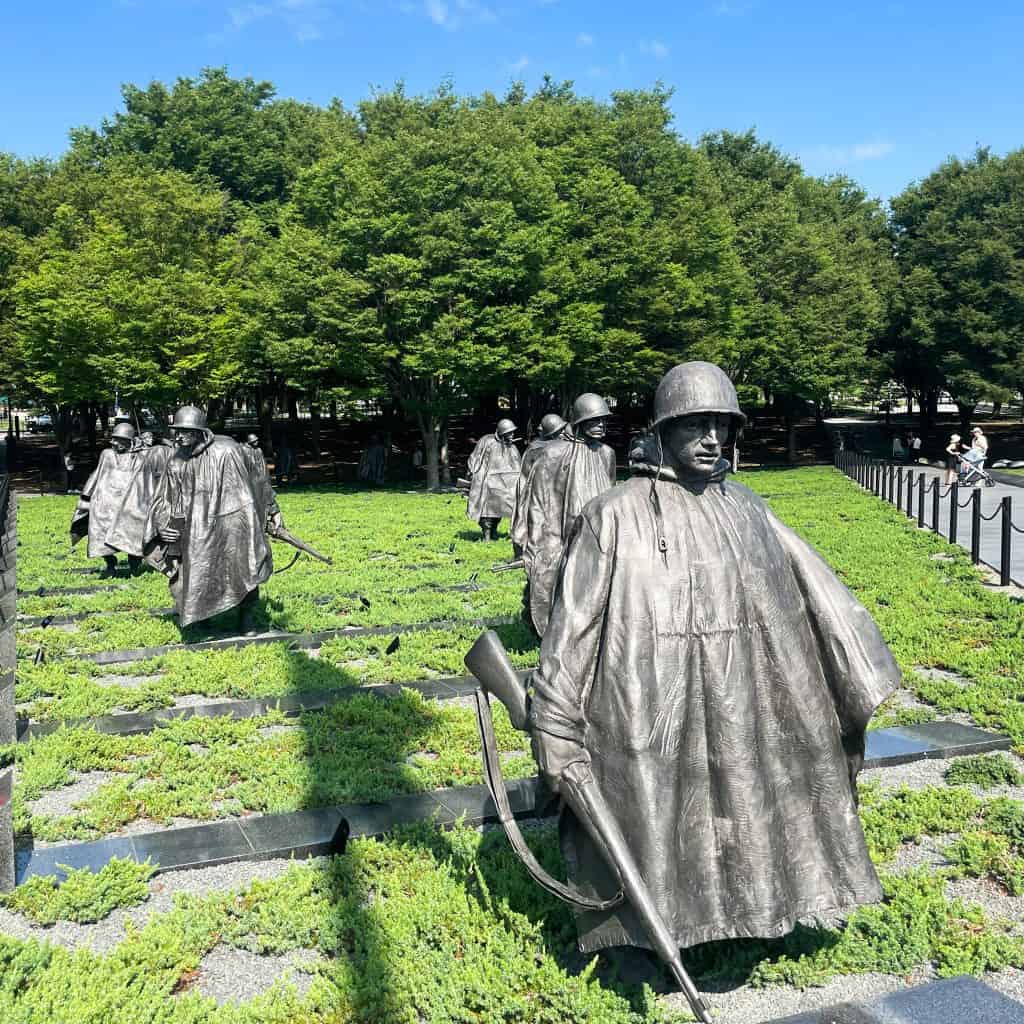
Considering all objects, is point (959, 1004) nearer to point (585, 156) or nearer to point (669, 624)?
point (669, 624)

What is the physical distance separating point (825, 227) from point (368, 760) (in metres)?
41.5

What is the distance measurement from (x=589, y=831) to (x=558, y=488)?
5.70 meters

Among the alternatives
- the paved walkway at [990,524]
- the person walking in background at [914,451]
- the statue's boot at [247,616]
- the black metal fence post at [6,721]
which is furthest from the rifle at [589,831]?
the person walking in background at [914,451]

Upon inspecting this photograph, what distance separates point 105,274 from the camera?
2955 cm

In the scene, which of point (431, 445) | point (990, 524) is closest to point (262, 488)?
point (990, 524)

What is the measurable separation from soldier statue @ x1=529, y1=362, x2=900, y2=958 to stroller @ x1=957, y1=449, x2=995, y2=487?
2279 cm

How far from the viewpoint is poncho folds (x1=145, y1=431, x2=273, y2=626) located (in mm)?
9695

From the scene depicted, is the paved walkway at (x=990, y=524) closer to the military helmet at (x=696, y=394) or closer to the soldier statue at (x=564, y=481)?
the soldier statue at (x=564, y=481)

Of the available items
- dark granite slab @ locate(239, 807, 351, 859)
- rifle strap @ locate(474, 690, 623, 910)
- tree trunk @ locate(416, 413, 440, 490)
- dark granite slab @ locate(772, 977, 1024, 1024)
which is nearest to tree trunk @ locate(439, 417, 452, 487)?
tree trunk @ locate(416, 413, 440, 490)

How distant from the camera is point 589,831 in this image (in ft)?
11.2

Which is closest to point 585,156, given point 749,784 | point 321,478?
point 321,478

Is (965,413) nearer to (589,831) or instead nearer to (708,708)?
(708,708)

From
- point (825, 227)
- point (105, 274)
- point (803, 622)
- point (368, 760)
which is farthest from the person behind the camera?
point (825, 227)

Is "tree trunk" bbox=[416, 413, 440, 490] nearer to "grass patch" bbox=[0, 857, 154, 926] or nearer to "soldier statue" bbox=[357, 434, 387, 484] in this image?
"soldier statue" bbox=[357, 434, 387, 484]
